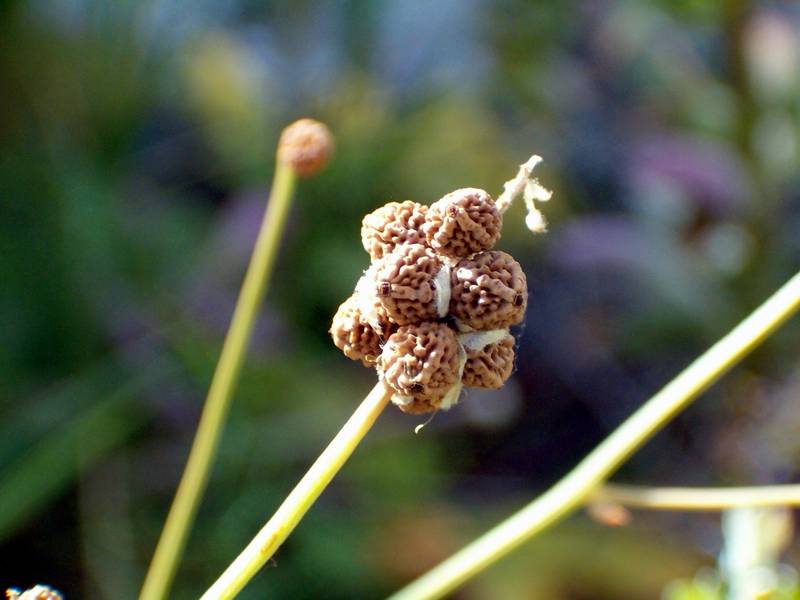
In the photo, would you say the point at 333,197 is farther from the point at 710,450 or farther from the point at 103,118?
the point at 710,450

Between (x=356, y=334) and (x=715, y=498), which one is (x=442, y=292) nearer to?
(x=356, y=334)

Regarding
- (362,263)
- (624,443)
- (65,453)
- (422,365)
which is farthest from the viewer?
(362,263)

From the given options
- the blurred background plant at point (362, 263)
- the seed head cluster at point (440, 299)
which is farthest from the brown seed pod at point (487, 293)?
the blurred background plant at point (362, 263)

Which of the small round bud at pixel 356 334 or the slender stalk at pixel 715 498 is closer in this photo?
the small round bud at pixel 356 334

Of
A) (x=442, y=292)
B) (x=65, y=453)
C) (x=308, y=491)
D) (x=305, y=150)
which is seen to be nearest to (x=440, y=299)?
(x=442, y=292)

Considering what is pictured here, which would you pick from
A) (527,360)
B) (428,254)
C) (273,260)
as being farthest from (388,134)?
(428,254)

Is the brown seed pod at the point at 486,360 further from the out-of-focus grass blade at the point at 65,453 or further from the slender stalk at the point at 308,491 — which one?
the out-of-focus grass blade at the point at 65,453
